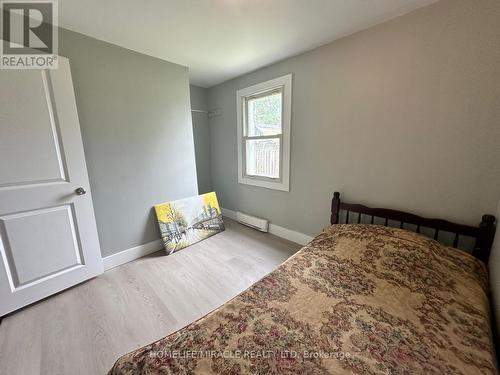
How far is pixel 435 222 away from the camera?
155 cm

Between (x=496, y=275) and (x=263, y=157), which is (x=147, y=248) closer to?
(x=263, y=157)

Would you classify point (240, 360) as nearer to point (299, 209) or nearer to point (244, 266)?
point (244, 266)

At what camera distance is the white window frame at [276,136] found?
2418 mm

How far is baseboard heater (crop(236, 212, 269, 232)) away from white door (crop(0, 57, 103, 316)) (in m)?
1.98

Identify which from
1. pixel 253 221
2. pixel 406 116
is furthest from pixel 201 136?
pixel 406 116

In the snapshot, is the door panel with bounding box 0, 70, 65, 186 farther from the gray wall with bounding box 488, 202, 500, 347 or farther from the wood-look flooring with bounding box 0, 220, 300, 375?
the gray wall with bounding box 488, 202, 500, 347

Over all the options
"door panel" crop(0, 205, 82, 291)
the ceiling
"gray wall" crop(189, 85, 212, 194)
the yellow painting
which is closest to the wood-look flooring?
the yellow painting

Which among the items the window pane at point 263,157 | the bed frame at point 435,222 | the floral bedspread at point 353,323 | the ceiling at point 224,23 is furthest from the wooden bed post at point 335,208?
the ceiling at point 224,23

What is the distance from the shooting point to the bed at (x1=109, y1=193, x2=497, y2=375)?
0.79 m

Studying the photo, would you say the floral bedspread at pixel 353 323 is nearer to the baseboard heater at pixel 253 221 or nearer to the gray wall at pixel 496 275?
the gray wall at pixel 496 275

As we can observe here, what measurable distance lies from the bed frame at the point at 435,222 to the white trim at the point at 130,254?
219cm

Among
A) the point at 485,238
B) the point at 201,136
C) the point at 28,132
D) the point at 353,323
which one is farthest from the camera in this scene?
the point at 201,136

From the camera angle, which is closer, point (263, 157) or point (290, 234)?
point (290, 234)

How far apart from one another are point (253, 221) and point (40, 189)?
7.71 ft
